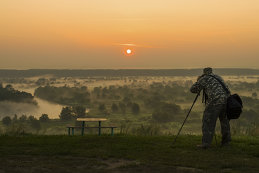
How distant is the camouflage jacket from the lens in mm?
11578

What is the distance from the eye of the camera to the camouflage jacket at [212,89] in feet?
38.0

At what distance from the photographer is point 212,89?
11.6m

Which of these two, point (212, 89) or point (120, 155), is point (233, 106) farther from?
point (120, 155)

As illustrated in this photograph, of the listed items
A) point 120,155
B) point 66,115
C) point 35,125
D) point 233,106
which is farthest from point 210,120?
point 66,115

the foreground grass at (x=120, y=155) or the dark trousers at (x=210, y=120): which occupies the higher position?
the dark trousers at (x=210, y=120)

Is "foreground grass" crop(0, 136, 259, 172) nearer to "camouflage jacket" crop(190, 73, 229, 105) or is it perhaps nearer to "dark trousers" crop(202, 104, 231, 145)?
"dark trousers" crop(202, 104, 231, 145)

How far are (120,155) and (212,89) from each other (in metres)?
3.82

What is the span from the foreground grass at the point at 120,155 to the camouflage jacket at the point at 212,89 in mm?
1611

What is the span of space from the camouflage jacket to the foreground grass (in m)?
1.61

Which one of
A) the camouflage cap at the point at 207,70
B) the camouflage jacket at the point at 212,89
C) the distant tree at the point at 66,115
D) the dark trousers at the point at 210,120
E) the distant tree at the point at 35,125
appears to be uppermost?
the camouflage cap at the point at 207,70

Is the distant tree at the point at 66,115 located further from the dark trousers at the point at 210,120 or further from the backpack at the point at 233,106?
the backpack at the point at 233,106

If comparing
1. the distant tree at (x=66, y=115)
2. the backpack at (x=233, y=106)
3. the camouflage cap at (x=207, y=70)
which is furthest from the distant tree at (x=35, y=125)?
the backpack at (x=233, y=106)

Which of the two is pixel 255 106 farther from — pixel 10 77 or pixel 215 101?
pixel 10 77

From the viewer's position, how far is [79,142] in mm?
13023
